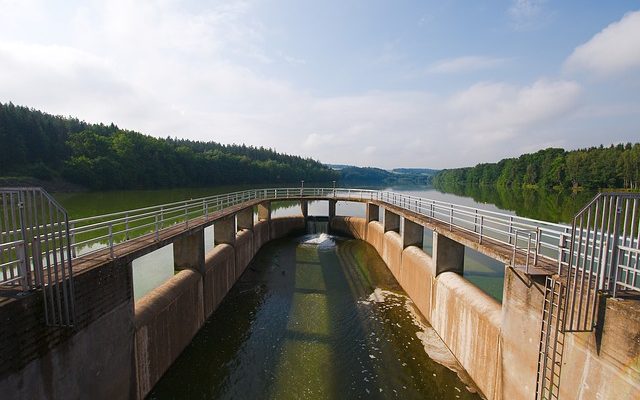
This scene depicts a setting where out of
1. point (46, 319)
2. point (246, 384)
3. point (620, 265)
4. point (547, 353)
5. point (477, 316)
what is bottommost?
point (246, 384)

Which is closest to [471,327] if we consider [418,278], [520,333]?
[520,333]

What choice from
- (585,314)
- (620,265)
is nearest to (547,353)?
(585,314)

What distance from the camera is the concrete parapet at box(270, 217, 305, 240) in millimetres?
31016

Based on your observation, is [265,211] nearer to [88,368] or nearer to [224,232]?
[224,232]

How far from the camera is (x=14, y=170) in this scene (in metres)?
61.0

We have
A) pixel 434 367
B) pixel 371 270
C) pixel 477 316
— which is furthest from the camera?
pixel 371 270

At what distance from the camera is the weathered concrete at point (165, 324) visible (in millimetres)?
9266

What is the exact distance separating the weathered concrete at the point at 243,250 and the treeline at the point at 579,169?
3667 inches

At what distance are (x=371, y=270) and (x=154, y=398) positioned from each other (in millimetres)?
15149

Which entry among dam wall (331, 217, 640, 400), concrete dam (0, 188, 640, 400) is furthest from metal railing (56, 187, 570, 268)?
dam wall (331, 217, 640, 400)

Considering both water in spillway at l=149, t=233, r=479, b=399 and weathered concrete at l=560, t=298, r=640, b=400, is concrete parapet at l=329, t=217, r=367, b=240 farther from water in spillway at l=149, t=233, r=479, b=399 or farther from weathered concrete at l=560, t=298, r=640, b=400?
weathered concrete at l=560, t=298, r=640, b=400

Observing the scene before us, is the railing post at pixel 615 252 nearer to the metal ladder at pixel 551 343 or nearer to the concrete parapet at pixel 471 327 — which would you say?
the metal ladder at pixel 551 343

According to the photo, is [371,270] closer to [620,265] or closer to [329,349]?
[329,349]

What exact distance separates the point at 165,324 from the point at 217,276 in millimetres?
5121
